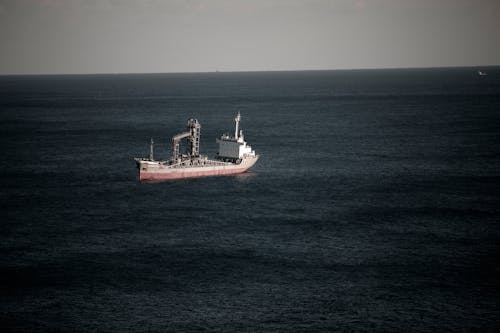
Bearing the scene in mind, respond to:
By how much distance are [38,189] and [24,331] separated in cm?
6643

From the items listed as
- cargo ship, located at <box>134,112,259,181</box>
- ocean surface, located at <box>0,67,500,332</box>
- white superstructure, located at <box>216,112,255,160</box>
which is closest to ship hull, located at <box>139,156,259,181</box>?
cargo ship, located at <box>134,112,259,181</box>

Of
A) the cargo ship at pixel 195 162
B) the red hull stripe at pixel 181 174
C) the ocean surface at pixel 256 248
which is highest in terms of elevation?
the cargo ship at pixel 195 162

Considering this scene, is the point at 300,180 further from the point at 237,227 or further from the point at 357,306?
the point at 357,306

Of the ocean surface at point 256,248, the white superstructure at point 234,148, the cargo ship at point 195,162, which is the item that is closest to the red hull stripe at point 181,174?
the cargo ship at point 195,162

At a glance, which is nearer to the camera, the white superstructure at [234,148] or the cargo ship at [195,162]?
the cargo ship at [195,162]

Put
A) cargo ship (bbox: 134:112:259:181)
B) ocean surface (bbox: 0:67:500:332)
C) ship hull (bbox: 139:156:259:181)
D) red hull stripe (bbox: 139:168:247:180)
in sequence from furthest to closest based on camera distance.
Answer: cargo ship (bbox: 134:112:259:181)
red hull stripe (bbox: 139:168:247:180)
ship hull (bbox: 139:156:259:181)
ocean surface (bbox: 0:67:500:332)

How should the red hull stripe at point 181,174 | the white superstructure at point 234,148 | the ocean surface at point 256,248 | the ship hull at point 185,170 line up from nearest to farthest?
the ocean surface at point 256,248 → the ship hull at point 185,170 → the red hull stripe at point 181,174 → the white superstructure at point 234,148

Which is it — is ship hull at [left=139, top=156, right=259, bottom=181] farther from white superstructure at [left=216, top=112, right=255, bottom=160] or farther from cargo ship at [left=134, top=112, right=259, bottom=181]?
white superstructure at [left=216, top=112, right=255, bottom=160]

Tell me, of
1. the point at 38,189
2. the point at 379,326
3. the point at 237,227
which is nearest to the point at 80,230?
the point at 237,227

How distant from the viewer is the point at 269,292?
252 ft

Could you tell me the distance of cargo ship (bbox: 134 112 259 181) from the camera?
138 meters

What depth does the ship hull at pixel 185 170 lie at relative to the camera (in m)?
137

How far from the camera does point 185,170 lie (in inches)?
5522

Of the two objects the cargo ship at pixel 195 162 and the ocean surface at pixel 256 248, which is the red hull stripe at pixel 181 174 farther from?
the ocean surface at pixel 256 248
